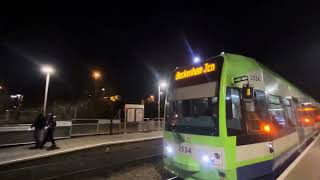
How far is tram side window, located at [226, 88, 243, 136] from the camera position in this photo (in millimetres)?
5371

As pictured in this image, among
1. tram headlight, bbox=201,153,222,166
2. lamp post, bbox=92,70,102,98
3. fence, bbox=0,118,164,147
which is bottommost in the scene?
tram headlight, bbox=201,153,222,166

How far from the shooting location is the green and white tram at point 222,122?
5.36 meters

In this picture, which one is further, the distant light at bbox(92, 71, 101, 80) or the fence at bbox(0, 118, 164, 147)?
the distant light at bbox(92, 71, 101, 80)

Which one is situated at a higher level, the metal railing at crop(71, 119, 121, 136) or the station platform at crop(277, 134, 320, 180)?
the metal railing at crop(71, 119, 121, 136)

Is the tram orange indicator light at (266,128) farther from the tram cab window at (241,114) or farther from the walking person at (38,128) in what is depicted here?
the walking person at (38,128)

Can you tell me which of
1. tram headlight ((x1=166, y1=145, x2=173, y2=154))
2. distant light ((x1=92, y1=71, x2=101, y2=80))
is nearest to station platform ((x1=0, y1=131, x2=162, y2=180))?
tram headlight ((x1=166, y1=145, x2=173, y2=154))

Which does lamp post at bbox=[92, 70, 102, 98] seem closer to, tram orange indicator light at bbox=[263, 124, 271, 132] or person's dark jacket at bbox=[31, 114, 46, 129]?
person's dark jacket at bbox=[31, 114, 46, 129]

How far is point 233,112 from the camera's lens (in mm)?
5465

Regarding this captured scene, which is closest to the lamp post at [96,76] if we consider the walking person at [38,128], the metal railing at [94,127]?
the metal railing at [94,127]

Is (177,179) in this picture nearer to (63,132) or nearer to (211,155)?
(211,155)

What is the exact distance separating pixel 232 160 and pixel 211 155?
1.53ft

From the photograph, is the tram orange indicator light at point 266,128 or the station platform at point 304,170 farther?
the station platform at point 304,170

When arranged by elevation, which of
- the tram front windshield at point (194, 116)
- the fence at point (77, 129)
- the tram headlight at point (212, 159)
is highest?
the tram front windshield at point (194, 116)

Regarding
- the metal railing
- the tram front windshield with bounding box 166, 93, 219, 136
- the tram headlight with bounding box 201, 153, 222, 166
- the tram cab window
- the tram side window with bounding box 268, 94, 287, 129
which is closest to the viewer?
the tram headlight with bounding box 201, 153, 222, 166
